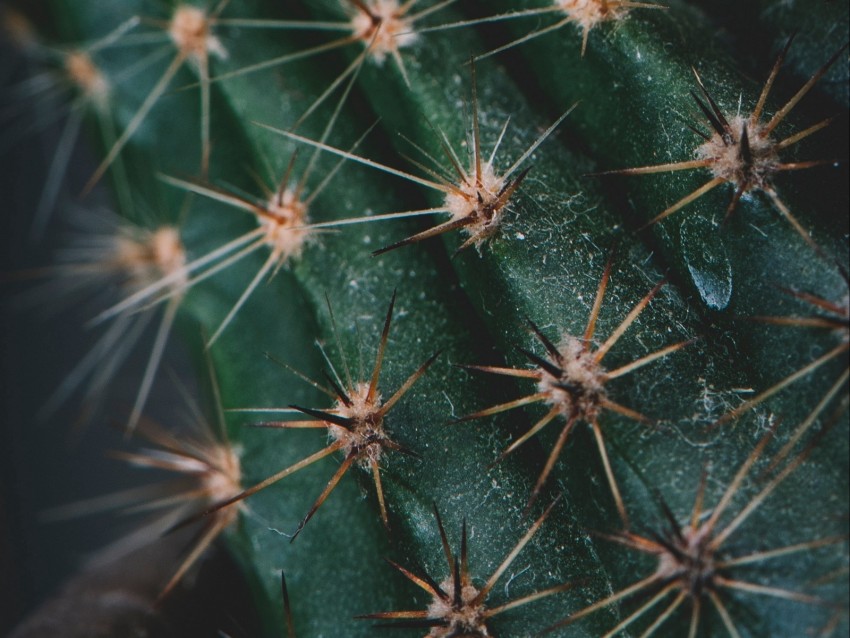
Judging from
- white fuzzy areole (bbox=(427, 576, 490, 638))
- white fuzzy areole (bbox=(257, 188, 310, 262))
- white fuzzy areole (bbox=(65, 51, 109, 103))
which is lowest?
white fuzzy areole (bbox=(427, 576, 490, 638))

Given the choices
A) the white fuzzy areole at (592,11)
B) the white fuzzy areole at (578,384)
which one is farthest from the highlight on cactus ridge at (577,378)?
the white fuzzy areole at (592,11)

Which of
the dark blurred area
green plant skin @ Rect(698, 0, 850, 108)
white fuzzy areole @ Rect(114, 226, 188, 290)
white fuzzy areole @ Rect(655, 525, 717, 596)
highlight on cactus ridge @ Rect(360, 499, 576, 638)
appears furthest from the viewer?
the dark blurred area

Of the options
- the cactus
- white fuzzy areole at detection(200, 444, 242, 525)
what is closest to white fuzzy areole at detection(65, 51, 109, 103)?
the cactus

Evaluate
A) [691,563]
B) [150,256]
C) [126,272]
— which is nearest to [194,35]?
[150,256]

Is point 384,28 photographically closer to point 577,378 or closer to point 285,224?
point 285,224

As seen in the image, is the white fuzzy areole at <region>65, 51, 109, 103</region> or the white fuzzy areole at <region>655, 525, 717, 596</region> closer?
the white fuzzy areole at <region>655, 525, 717, 596</region>

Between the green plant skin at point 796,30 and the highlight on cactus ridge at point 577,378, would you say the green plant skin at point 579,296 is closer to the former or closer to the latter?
the highlight on cactus ridge at point 577,378

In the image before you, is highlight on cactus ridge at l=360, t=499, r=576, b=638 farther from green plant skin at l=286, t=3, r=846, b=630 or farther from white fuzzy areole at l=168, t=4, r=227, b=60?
white fuzzy areole at l=168, t=4, r=227, b=60

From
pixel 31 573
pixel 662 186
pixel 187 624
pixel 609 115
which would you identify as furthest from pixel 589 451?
pixel 31 573
